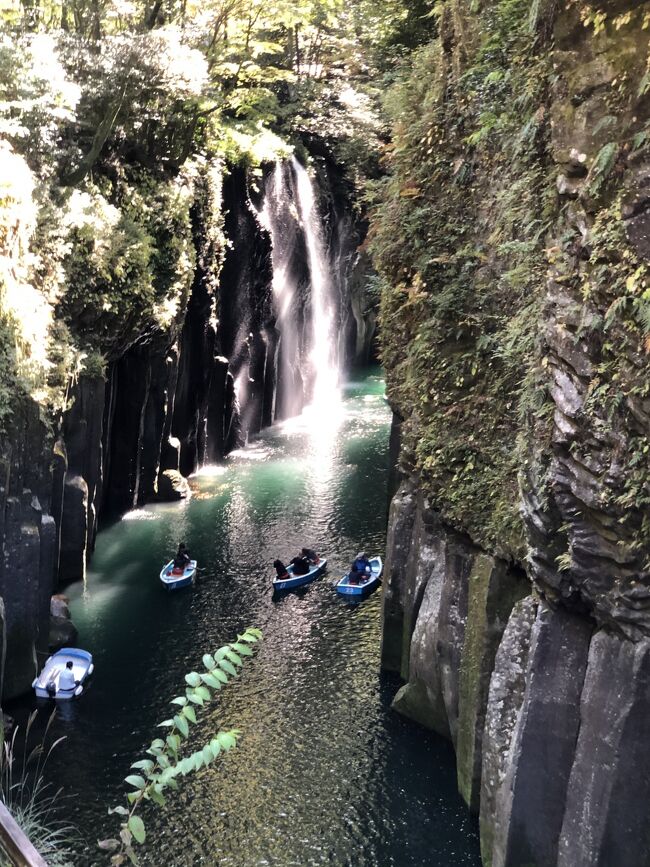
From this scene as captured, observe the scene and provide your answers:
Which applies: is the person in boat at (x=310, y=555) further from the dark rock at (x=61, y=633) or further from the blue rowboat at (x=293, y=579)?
the dark rock at (x=61, y=633)

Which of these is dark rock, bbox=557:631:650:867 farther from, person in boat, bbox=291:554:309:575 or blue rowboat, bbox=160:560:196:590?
blue rowboat, bbox=160:560:196:590

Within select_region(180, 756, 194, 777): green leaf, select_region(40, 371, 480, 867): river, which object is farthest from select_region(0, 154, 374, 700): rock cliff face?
select_region(180, 756, 194, 777): green leaf

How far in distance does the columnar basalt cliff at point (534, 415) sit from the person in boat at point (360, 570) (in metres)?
3.91

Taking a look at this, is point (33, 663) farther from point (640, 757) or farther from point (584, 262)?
point (584, 262)

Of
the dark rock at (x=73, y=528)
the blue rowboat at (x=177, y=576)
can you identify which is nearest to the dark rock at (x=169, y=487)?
the dark rock at (x=73, y=528)

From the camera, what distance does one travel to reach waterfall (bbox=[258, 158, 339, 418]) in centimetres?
3278

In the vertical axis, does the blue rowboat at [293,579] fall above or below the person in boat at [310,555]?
below

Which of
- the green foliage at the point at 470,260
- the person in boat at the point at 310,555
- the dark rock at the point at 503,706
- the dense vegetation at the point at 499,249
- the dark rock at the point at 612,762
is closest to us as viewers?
the dense vegetation at the point at 499,249

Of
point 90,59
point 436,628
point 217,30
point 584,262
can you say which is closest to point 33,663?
point 436,628

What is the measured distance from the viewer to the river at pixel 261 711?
37.3 feet

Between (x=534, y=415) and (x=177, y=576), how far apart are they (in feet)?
39.1

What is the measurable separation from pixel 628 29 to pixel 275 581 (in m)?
14.2

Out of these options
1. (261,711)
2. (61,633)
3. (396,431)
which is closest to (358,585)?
(396,431)

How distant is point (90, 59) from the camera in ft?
61.3
